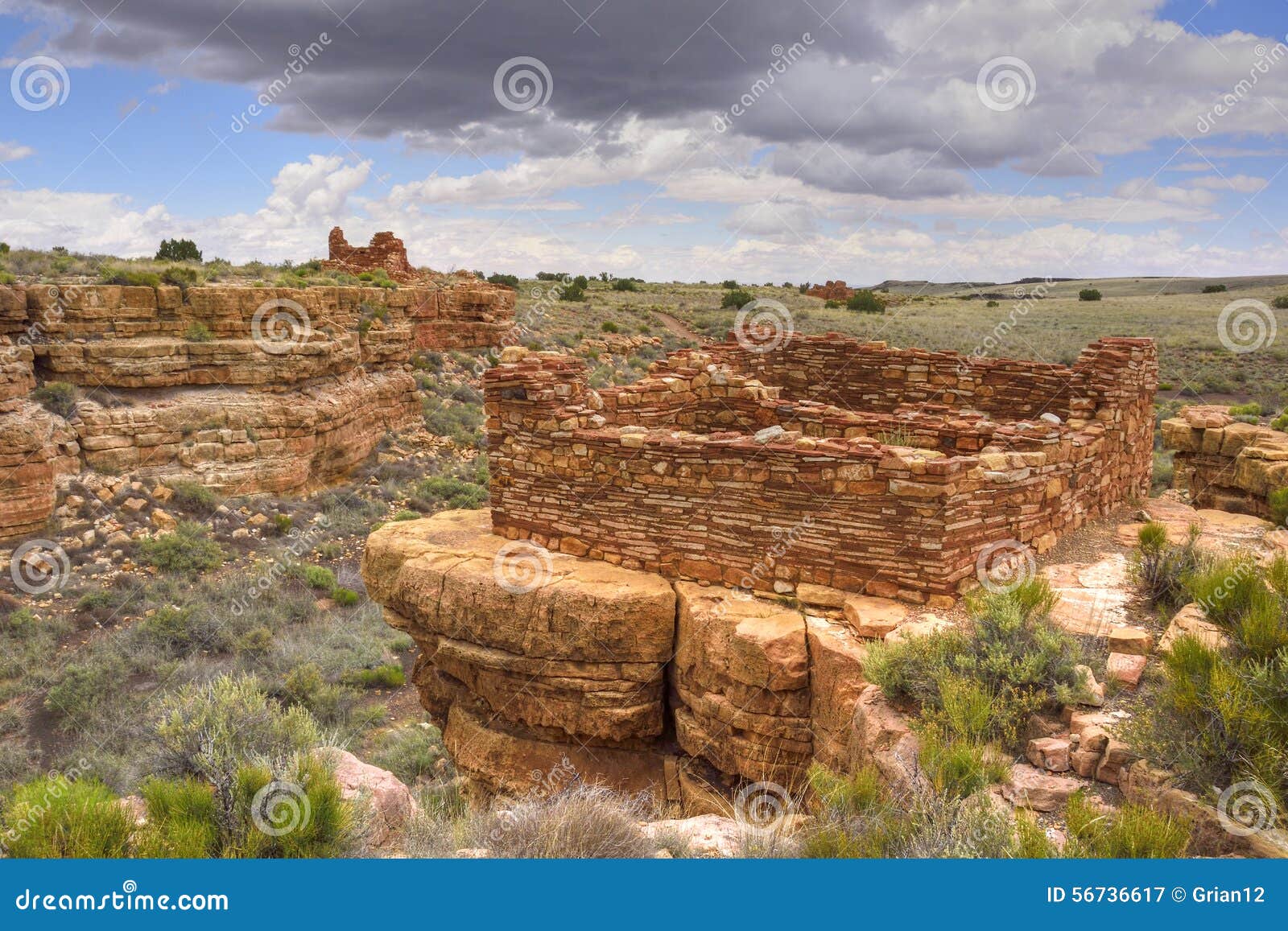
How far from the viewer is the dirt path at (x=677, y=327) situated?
39.3 m

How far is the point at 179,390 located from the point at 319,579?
600cm

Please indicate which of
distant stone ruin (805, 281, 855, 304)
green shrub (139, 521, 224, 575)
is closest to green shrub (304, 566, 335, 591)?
green shrub (139, 521, 224, 575)

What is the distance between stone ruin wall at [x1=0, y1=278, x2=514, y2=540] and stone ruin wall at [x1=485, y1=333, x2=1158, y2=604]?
11699 millimetres

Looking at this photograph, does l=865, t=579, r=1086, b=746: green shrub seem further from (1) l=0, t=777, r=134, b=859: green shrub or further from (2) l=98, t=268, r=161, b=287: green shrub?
(2) l=98, t=268, r=161, b=287: green shrub

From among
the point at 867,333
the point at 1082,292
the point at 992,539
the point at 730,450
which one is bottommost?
the point at 992,539

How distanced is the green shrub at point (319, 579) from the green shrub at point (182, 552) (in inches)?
70.6

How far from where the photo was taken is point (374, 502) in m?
20.2

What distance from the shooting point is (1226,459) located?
39.0 feet

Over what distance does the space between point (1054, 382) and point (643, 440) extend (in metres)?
6.12

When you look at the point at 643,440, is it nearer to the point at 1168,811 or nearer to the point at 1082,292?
the point at 1168,811

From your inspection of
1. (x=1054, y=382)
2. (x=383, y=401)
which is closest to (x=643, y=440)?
(x=1054, y=382)

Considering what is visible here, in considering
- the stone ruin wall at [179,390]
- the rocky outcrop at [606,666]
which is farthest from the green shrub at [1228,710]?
the stone ruin wall at [179,390]

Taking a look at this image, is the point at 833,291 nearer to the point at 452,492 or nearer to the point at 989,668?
the point at 452,492

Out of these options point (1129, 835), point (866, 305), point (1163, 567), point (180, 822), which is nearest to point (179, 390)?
point (180, 822)
